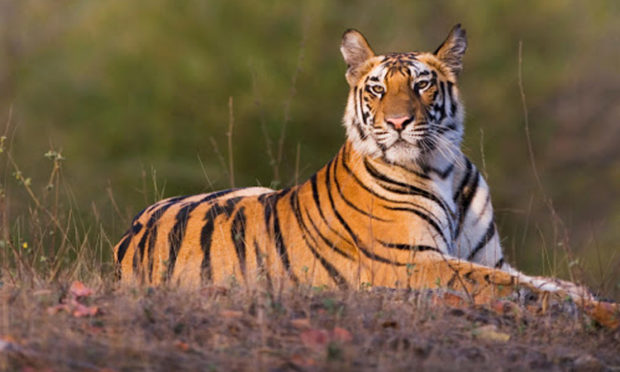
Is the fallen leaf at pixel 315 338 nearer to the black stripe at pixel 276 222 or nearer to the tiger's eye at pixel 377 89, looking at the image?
the black stripe at pixel 276 222

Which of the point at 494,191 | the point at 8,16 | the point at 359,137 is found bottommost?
the point at 494,191

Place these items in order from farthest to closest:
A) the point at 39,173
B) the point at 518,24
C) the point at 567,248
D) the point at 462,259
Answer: the point at 518,24, the point at 39,173, the point at 462,259, the point at 567,248

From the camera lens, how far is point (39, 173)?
13.6m

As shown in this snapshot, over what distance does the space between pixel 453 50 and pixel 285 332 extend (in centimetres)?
280

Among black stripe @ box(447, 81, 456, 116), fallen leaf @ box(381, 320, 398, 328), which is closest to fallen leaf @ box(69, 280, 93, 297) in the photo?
fallen leaf @ box(381, 320, 398, 328)

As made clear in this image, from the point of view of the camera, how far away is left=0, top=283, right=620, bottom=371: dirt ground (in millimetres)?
3418

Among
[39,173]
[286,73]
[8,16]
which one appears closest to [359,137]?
[39,173]

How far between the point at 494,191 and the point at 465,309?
36.6ft

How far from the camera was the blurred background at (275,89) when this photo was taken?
49.3ft

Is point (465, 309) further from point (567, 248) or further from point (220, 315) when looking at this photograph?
Result: point (220, 315)

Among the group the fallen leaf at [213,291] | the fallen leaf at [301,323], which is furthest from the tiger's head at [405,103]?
the fallen leaf at [301,323]

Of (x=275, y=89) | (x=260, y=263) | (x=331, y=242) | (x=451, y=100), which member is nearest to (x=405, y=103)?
(x=451, y=100)

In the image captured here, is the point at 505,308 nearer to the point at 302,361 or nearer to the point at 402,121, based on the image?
the point at 302,361

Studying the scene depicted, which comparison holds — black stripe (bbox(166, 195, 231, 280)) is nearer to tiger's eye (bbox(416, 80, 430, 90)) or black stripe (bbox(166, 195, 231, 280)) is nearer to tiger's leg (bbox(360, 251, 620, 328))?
tiger's leg (bbox(360, 251, 620, 328))
